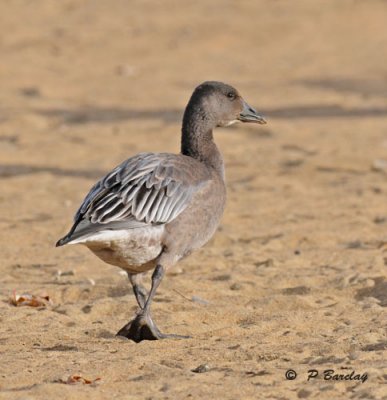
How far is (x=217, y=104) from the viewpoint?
827cm

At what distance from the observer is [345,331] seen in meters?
7.00

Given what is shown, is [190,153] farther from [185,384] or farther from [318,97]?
[318,97]

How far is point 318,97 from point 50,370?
1167 centimetres

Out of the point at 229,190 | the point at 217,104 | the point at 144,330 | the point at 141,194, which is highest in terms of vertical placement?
the point at 217,104

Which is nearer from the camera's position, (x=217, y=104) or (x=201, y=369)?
(x=201, y=369)

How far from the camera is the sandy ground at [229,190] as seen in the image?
6.28 metres

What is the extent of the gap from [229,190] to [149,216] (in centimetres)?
483

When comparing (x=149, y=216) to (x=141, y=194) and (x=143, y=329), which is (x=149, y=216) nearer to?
(x=141, y=194)

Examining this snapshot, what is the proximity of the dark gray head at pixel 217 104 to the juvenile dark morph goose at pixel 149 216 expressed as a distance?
354mm

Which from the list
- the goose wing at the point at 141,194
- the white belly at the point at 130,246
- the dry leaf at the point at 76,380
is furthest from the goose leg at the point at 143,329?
the dry leaf at the point at 76,380

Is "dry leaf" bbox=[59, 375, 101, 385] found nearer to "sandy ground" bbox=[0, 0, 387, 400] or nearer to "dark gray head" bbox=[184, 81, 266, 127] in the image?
"sandy ground" bbox=[0, 0, 387, 400]

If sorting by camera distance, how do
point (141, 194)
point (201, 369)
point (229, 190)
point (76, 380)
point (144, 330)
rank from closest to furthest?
point (76, 380)
point (201, 369)
point (144, 330)
point (141, 194)
point (229, 190)

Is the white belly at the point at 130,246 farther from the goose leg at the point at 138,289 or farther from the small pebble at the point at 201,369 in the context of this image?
the small pebble at the point at 201,369

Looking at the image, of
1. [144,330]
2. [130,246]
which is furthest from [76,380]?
[130,246]
